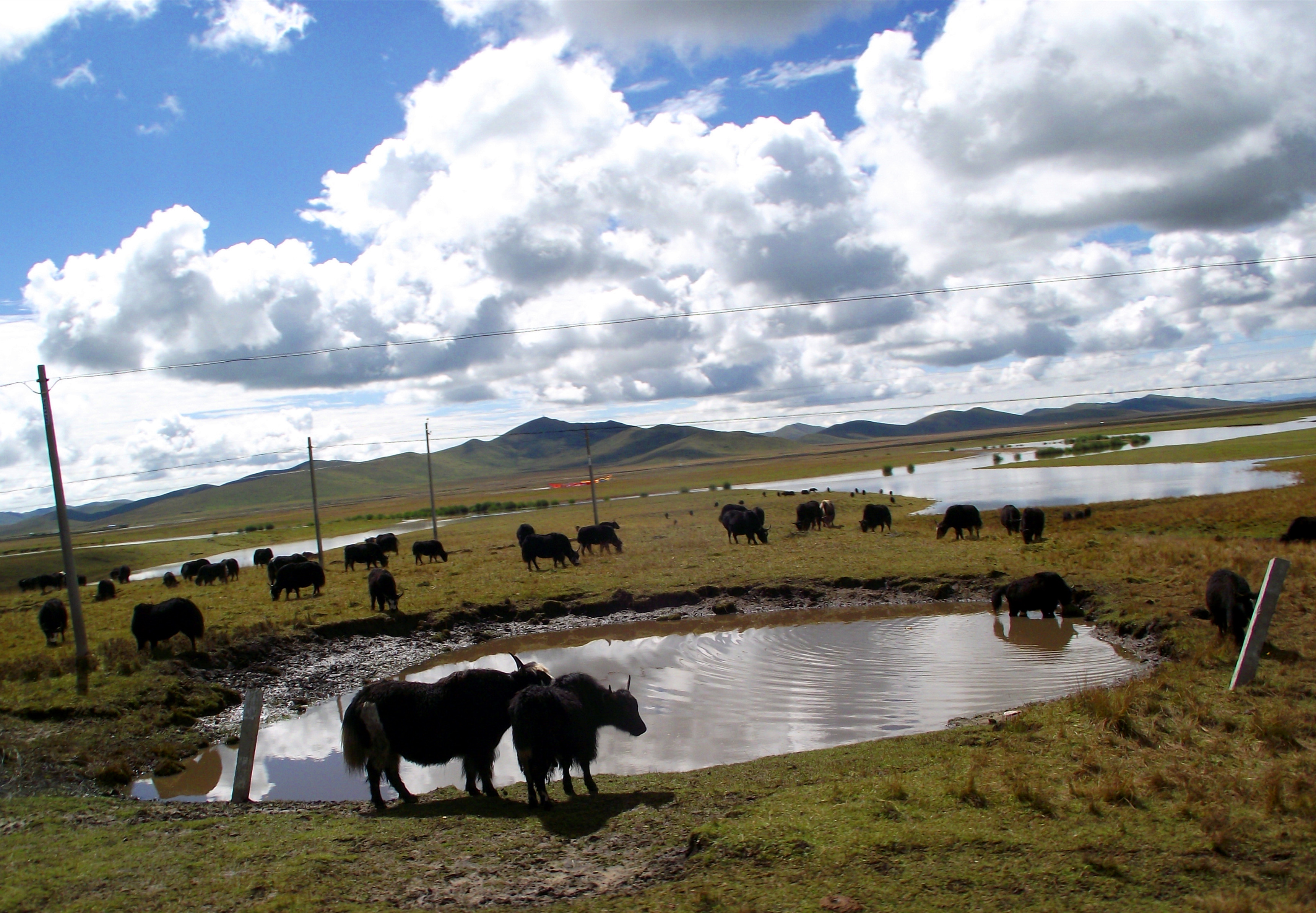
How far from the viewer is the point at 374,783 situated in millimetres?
9422

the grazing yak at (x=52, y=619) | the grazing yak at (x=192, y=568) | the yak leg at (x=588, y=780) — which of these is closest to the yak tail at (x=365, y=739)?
the yak leg at (x=588, y=780)

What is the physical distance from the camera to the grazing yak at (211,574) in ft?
112

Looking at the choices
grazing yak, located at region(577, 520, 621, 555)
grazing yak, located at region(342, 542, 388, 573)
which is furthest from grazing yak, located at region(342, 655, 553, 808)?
grazing yak, located at region(342, 542, 388, 573)

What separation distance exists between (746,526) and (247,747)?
23.9 meters

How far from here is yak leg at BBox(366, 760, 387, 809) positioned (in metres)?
9.29

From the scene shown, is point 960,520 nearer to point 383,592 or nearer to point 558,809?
point 383,592

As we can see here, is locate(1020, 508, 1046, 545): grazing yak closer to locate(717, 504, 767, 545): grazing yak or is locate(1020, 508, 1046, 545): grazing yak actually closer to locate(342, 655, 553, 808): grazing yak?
locate(717, 504, 767, 545): grazing yak

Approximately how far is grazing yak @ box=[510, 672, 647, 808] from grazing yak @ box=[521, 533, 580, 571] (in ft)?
63.4

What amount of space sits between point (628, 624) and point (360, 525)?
7496 centimetres

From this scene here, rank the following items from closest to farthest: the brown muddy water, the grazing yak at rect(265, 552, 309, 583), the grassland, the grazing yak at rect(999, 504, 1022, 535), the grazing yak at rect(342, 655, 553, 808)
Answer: the grassland
the grazing yak at rect(342, 655, 553, 808)
the brown muddy water
the grazing yak at rect(265, 552, 309, 583)
the grazing yak at rect(999, 504, 1022, 535)

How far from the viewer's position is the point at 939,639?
53.1 ft

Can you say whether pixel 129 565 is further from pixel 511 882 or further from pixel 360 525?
pixel 511 882

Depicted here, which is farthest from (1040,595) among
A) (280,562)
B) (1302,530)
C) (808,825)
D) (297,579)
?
(280,562)

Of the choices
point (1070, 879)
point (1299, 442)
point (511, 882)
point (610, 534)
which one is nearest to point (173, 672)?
point (511, 882)
